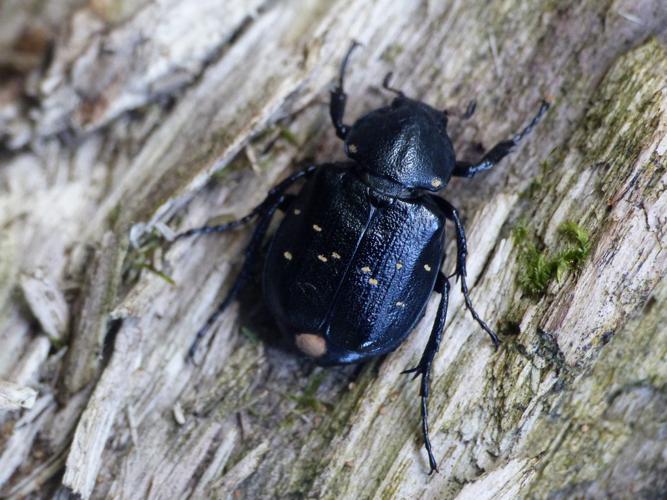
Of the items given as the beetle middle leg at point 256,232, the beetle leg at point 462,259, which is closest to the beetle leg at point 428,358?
the beetle leg at point 462,259

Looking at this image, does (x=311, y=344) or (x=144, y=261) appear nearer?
(x=311, y=344)

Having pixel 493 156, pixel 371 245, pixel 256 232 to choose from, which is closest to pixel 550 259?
pixel 493 156

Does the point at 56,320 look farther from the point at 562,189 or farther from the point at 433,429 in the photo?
the point at 562,189

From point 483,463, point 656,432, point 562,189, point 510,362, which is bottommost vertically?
point 656,432

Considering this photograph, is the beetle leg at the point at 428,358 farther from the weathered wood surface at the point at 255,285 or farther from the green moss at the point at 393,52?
the green moss at the point at 393,52

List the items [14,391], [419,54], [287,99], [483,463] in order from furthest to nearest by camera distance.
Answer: [419,54], [287,99], [14,391], [483,463]

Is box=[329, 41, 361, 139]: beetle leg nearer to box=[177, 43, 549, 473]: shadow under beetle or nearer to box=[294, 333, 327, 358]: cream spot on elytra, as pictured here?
box=[177, 43, 549, 473]: shadow under beetle

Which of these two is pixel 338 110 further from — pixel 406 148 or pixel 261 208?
pixel 261 208

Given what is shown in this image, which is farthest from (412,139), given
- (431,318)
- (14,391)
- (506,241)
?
(14,391)
